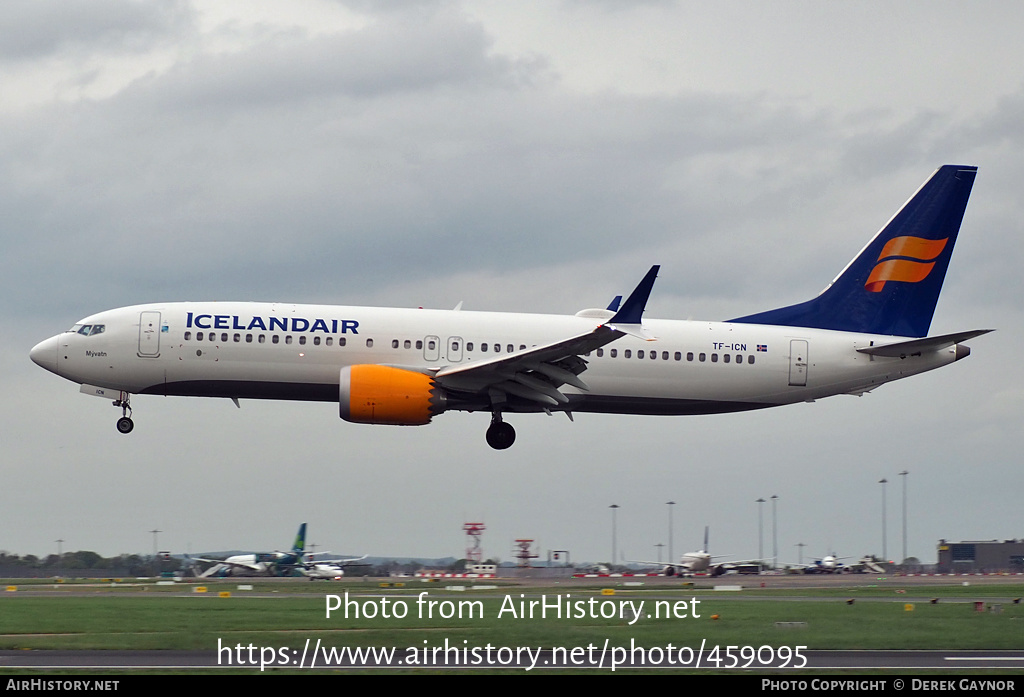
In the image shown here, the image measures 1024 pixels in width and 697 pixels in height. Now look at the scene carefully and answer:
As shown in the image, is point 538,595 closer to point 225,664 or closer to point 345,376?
point 345,376

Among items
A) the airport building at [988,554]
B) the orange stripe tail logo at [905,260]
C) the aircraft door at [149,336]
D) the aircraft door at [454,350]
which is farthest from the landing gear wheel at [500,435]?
the airport building at [988,554]

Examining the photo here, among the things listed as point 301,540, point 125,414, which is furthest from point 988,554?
point 125,414

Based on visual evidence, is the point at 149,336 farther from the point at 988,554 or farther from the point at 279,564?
the point at 988,554

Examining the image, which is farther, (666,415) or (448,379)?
(666,415)

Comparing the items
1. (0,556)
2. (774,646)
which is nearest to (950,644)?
(774,646)

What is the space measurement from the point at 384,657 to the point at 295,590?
53.5ft

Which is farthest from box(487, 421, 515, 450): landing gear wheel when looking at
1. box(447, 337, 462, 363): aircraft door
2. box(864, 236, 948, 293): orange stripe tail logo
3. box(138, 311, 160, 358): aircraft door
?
box(864, 236, 948, 293): orange stripe tail logo

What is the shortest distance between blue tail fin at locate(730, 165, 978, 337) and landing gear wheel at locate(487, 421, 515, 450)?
9.32 m

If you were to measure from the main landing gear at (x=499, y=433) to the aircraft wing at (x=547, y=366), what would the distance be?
1.27 metres

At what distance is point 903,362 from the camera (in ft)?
135

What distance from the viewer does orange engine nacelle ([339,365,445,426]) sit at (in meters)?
36.3

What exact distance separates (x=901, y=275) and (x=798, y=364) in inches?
236

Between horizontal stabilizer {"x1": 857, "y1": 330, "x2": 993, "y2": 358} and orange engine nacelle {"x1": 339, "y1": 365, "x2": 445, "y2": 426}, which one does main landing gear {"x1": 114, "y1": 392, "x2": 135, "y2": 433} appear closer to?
orange engine nacelle {"x1": 339, "y1": 365, "x2": 445, "y2": 426}

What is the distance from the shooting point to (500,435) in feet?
129
